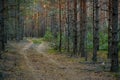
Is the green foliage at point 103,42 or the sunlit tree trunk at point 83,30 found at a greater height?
the sunlit tree trunk at point 83,30

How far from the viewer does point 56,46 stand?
36812mm

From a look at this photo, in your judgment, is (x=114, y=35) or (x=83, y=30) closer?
(x=114, y=35)

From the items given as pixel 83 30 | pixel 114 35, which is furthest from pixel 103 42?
pixel 114 35

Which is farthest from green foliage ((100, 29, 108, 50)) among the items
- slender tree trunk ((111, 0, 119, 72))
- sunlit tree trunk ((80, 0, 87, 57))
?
slender tree trunk ((111, 0, 119, 72))

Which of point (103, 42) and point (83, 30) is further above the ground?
point (83, 30)

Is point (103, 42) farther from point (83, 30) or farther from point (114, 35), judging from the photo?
point (114, 35)

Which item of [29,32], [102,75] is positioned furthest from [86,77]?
[29,32]

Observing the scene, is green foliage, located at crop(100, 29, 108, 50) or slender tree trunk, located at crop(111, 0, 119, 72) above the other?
slender tree trunk, located at crop(111, 0, 119, 72)

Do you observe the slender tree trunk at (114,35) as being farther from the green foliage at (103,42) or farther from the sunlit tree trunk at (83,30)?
the green foliage at (103,42)

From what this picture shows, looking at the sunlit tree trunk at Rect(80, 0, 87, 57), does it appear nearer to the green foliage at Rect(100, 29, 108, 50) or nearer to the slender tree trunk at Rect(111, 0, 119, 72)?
the green foliage at Rect(100, 29, 108, 50)

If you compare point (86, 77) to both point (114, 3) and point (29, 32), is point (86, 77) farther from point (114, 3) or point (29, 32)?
point (29, 32)

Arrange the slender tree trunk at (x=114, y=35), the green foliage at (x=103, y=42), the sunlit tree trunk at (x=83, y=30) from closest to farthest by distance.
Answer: the slender tree trunk at (x=114, y=35) < the sunlit tree trunk at (x=83, y=30) < the green foliage at (x=103, y=42)

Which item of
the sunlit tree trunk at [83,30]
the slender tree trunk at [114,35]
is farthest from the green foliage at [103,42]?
the slender tree trunk at [114,35]

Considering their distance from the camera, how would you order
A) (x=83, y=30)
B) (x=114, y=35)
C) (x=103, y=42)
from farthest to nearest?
(x=103, y=42) → (x=83, y=30) → (x=114, y=35)
